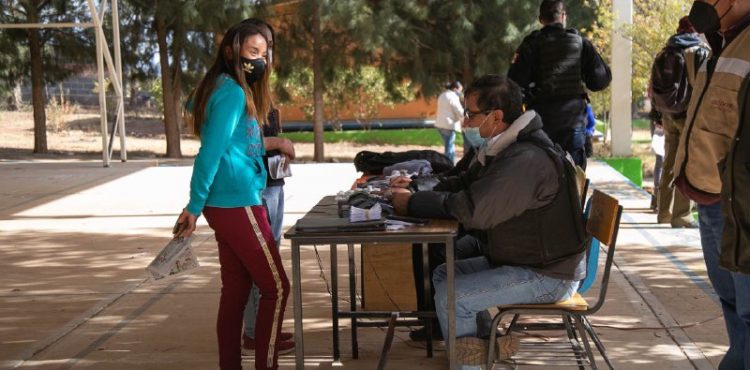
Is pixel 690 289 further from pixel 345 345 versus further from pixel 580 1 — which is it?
pixel 580 1

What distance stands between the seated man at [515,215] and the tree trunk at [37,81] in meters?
20.0

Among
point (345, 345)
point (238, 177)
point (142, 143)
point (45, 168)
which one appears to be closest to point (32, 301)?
point (345, 345)

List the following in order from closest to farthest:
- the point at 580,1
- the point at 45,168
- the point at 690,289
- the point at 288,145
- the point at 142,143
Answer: the point at 288,145 → the point at 690,289 → the point at 45,168 → the point at 580,1 → the point at 142,143

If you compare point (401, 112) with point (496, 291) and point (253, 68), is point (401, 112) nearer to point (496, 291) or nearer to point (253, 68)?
point (253, 68)

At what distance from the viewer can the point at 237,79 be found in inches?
180

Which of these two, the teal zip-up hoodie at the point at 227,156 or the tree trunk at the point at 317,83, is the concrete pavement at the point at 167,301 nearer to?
the teal zip-up hoodie at the point at 227,156

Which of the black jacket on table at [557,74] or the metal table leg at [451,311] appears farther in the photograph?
the black jacket on table at [557,74]

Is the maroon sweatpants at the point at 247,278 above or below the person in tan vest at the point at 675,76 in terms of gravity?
below

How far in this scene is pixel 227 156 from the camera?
4.55 metres

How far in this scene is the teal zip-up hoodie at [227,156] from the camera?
14.6 feet

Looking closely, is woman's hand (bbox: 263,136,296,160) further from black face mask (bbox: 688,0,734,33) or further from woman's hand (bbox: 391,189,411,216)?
black face mask (bbox: 688,0,734,33)

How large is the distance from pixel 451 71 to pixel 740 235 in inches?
839

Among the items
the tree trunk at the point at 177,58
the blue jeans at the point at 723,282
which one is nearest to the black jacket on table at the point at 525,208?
the blue jeans at the point at 723,282

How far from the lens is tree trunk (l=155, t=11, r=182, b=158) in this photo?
75.4 feet
